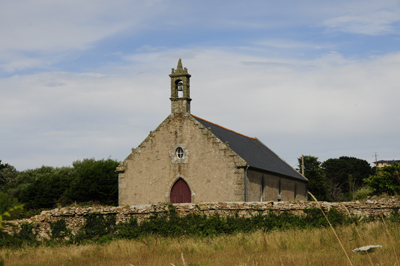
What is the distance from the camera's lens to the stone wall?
58.2 ft

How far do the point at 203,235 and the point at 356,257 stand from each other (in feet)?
26.2

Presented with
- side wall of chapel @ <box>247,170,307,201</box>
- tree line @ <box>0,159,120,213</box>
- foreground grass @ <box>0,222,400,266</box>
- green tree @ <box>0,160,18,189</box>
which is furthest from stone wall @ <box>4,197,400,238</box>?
green tree @ <box>0,160,18,189</box>

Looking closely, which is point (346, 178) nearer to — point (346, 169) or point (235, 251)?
point (346, 169)

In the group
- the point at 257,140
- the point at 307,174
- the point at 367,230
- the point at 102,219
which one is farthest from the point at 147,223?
the point at 307,174

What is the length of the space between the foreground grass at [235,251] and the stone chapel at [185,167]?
36.4 feet

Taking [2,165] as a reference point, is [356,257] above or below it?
below

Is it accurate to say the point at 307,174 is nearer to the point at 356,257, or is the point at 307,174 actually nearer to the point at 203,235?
the point at 203,235

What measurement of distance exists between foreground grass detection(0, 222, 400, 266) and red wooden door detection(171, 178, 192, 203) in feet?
37.7

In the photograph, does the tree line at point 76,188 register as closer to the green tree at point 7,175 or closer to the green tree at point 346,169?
the green tree at point 7,175

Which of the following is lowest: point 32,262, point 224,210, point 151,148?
point 32,262

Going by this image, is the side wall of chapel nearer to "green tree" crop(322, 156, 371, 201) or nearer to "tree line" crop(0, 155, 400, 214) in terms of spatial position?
"tree line" crop(0, 155, 400, 214)

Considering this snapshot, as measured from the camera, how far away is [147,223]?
18.2 m

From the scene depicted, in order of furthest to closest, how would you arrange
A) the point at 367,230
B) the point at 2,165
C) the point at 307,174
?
the point at 2,165 → the point at 307,174 → the point at 367,230

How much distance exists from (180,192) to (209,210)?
30.0 ft
